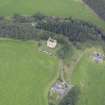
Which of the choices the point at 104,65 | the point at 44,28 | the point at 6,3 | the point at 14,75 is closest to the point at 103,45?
the point at 104,65

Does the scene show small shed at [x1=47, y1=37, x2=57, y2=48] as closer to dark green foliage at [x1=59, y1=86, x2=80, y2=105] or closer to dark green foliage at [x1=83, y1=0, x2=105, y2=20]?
dark green foliage at [x1=59, y1=86, x2=80, y2=105]

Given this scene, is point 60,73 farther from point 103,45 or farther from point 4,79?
point 103,45

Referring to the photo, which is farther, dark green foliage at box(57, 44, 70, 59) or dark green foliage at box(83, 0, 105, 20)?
dark green foliage at box(83, 0, 105, 20)

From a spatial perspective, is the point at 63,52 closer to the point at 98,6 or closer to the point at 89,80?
the point at 89,80

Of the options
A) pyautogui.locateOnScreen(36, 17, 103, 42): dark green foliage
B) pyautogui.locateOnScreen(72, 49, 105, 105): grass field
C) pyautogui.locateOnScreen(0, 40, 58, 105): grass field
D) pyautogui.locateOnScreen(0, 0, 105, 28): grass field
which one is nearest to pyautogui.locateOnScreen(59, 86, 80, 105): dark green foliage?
pyautogui.locateOnScreen(72, 49, 105, 105): grass field

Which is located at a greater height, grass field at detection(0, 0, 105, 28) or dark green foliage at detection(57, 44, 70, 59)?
dark green foliage at detection(57, 44, 70, 59)

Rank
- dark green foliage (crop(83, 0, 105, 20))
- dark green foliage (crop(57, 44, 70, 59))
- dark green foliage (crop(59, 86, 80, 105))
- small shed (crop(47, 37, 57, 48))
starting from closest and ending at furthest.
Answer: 1. dark green foliage (crop(59, 86, 80, 105))
2. dark green foliage (crop(57, 44, 70, 59))
3. small shed (crop(47, 37, 57, 48))
4. dark green foliage (crop(83, 0, 105, 20))

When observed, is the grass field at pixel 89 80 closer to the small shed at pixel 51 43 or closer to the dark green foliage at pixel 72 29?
the small shed at pixel 51 43
